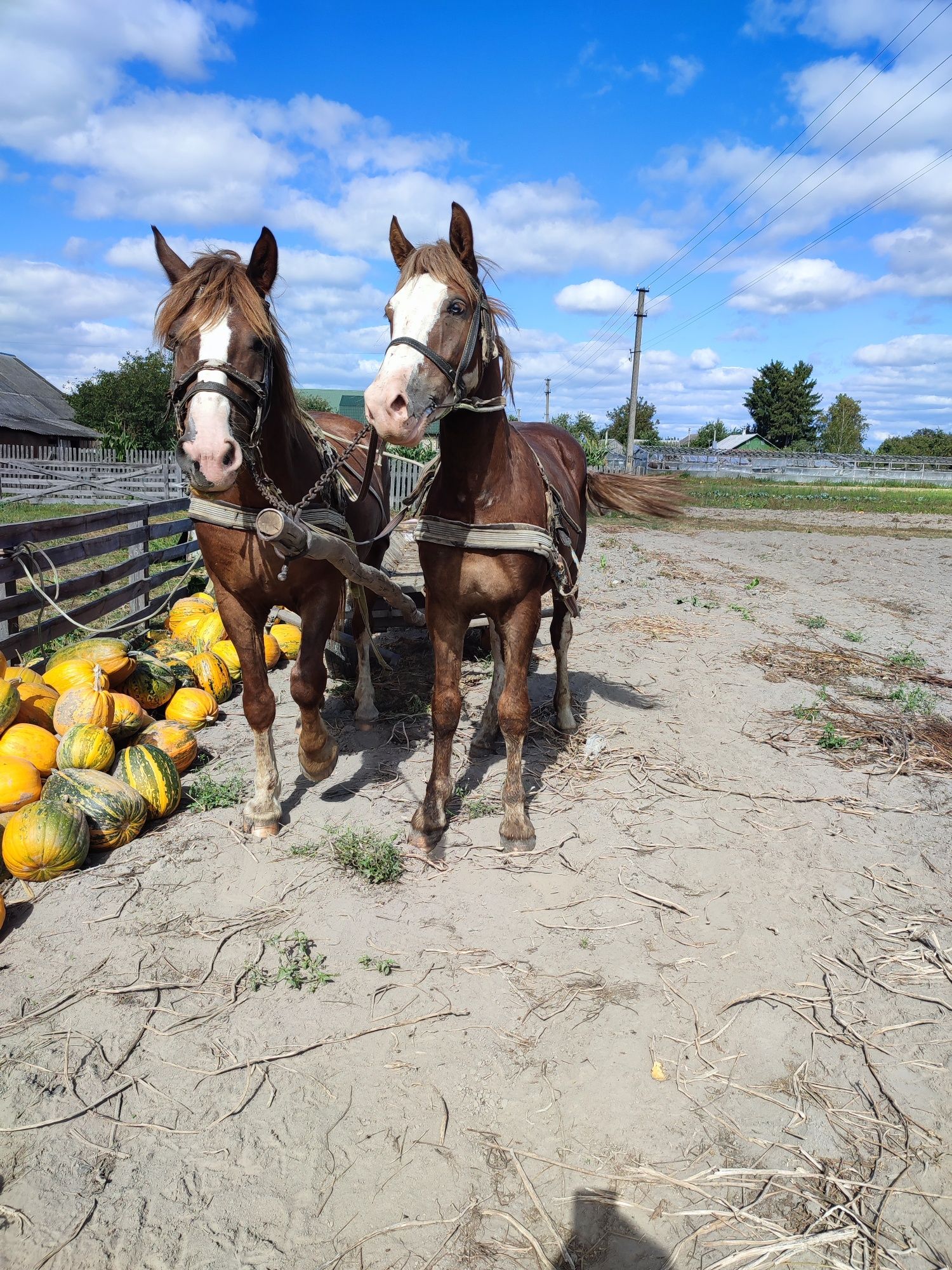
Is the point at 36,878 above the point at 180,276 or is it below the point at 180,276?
below

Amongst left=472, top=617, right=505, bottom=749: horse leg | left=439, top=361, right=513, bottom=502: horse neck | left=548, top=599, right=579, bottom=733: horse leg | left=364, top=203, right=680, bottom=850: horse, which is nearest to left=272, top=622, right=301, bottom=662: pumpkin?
left=472, top=617, right=505, bottom=749: horse leg

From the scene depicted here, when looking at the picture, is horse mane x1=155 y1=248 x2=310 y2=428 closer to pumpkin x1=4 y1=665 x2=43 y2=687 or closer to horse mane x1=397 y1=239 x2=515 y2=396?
horse mane x1=397 y1=239 x2=515 y2=396

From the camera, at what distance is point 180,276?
3480 millimetres

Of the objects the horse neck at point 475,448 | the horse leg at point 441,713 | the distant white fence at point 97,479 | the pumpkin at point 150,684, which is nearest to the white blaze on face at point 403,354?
the horse neck at point 475,448

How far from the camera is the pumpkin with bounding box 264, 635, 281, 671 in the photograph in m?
6.53

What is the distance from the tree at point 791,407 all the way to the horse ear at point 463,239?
287 ft

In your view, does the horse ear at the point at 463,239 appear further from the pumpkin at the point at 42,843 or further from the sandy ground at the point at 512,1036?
the pumpkin at the point at 42,843

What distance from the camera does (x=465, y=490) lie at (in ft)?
11.7

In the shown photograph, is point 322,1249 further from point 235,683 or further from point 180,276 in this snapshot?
point 235,683

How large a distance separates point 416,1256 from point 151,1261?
0.66m

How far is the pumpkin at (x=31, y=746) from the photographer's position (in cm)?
394

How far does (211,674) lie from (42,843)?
254cm

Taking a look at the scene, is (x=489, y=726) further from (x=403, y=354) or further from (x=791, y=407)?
(x=791, y=407)

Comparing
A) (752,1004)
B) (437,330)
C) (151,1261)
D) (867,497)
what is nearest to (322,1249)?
(151,1261)
